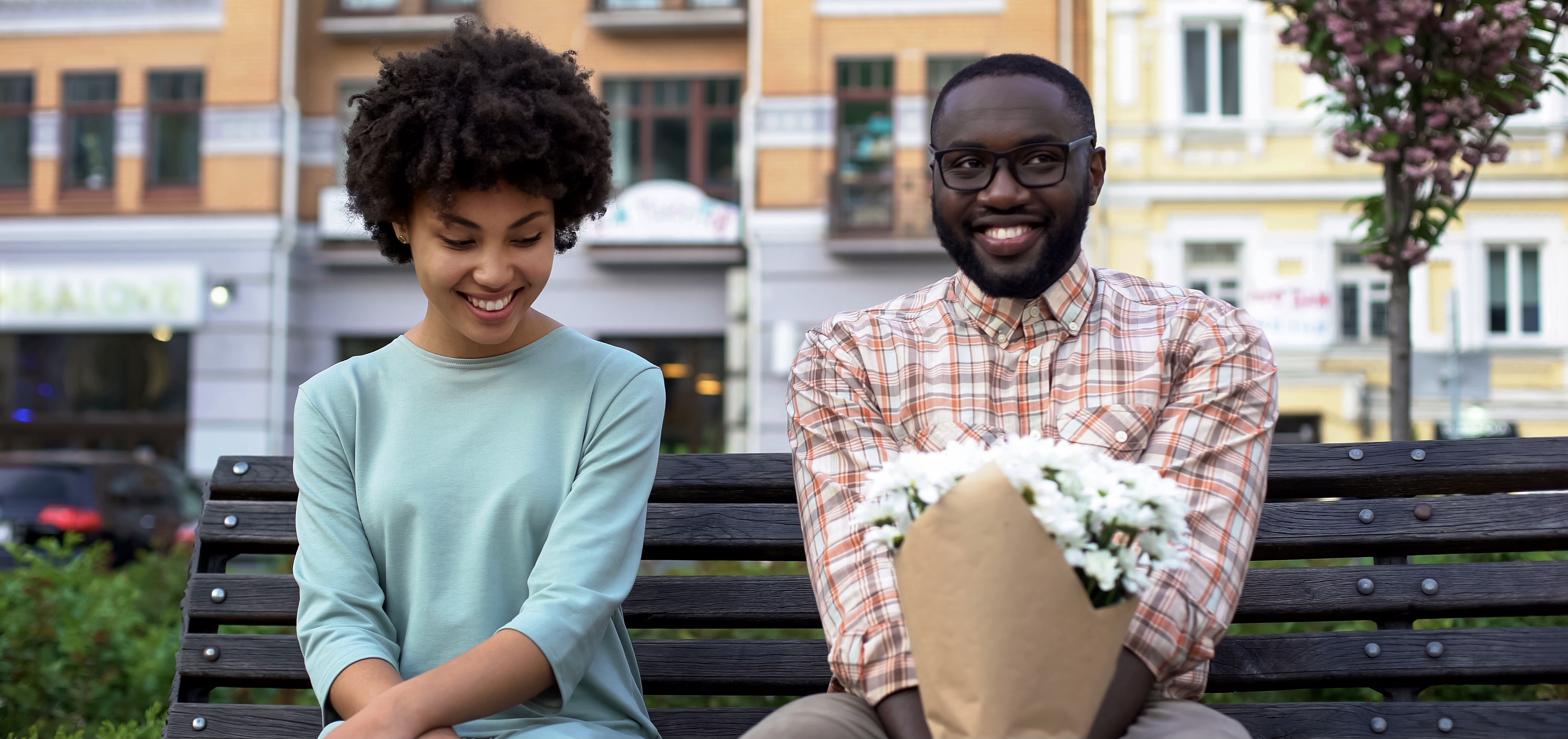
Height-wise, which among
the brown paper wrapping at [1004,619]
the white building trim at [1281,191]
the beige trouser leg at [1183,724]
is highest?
the white building trim at [1281,191]

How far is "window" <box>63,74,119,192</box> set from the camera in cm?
1817

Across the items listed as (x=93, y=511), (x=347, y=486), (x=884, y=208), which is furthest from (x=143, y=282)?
(x=347, y=486)

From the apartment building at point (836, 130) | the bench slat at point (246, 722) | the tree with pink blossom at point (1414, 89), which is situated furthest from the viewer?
the apartment building at point (836, 130)

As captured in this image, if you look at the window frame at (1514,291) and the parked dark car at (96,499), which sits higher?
the window frame at (1514,291)

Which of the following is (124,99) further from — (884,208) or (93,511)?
(884,208)

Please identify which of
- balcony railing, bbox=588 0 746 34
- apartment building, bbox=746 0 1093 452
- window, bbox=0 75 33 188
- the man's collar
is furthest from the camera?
window, bbox=0 75 33 188

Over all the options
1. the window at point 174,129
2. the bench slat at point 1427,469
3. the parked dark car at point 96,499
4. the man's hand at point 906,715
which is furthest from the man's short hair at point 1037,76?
the window at point 174,129

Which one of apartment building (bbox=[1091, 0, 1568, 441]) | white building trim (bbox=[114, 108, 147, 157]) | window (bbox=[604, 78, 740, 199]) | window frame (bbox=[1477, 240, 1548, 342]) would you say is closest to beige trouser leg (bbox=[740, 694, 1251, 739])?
apartment building (bbox=[1091, 0, 1568, 441])

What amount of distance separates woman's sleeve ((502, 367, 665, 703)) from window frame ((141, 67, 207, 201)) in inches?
695

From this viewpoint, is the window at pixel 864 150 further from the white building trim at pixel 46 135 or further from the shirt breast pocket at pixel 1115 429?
the shirt breast pocket at pixel 1115 429

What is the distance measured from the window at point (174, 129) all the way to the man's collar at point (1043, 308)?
59.5 ft

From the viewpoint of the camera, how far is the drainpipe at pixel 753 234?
17.0 meters

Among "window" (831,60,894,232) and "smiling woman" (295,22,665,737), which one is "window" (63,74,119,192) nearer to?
"window" (831,60,894,232)

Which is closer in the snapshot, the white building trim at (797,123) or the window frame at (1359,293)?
the window frame at (1359,293)
